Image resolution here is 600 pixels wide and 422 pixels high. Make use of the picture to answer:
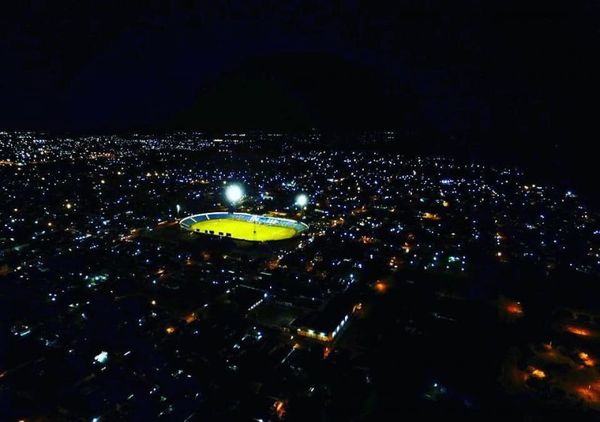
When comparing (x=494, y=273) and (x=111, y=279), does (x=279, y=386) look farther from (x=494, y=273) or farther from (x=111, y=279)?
(x=494, y=273)

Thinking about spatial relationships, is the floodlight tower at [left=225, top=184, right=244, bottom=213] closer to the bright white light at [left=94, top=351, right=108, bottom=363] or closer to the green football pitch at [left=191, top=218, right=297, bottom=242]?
the green football pitch at [left=191, top=218, right=297, bottom=242]

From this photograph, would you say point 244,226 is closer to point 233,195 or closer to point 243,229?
point 243,229

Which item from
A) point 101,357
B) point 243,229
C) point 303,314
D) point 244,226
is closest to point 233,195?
point 244,226

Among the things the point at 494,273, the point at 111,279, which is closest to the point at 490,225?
the point at 494,273

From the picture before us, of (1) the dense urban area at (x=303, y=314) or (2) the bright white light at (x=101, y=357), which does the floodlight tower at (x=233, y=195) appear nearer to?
(1) the dense urban area at (x=303, y=314)

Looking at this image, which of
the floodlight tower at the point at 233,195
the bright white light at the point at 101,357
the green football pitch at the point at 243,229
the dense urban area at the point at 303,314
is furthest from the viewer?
the floodlight tower at the point at 233,195

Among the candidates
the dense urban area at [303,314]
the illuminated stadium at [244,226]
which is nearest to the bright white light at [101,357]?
the dense urban area at [303,314]
